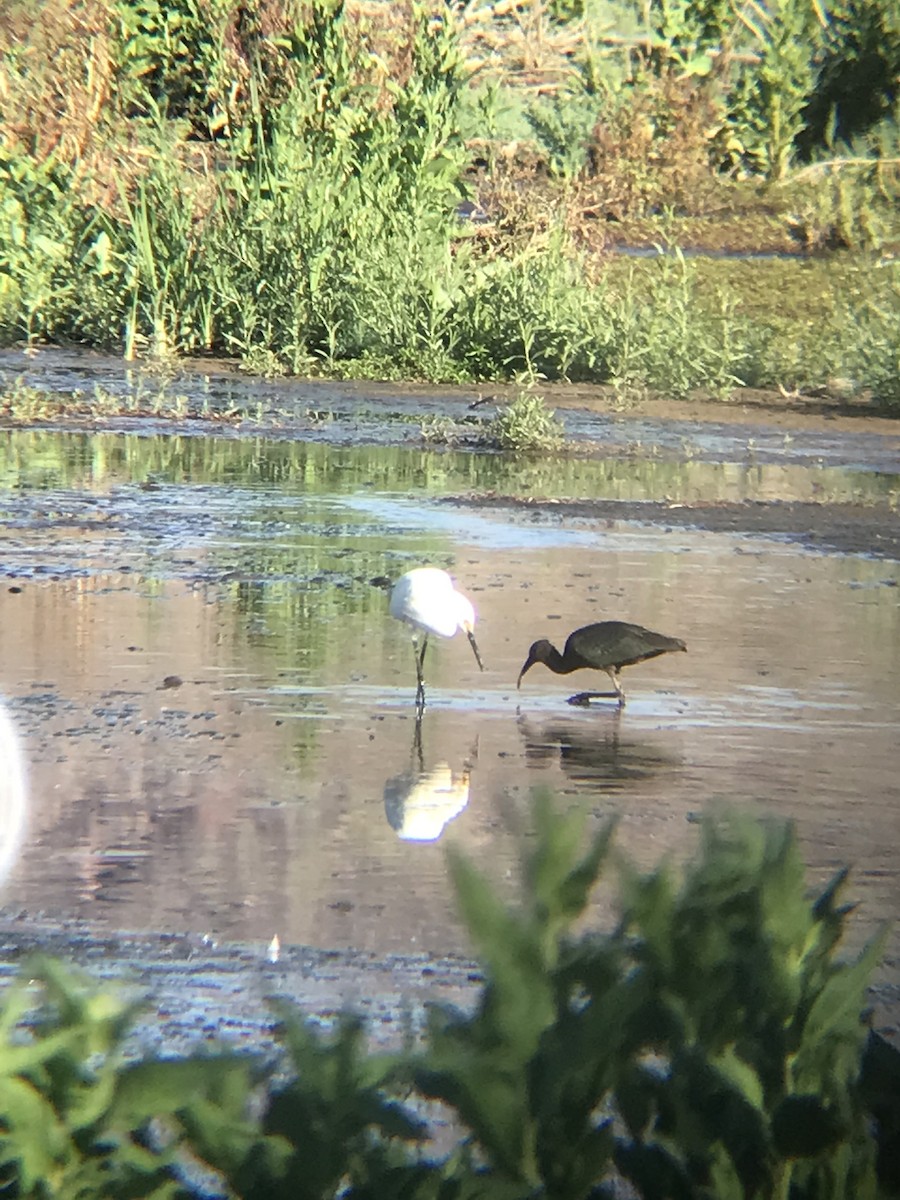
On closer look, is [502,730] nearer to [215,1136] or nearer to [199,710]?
[199,710]

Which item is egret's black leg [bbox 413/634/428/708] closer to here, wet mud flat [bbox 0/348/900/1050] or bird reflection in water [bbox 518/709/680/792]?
wet mud flat [bbox 0/348/900/1050]

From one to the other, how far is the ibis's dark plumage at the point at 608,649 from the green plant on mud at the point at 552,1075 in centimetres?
539

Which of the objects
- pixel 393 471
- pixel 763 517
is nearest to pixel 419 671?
pixel 763 517

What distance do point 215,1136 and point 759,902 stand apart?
0.65 m

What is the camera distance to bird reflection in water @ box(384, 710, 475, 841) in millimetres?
6137

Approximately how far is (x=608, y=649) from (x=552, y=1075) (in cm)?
559

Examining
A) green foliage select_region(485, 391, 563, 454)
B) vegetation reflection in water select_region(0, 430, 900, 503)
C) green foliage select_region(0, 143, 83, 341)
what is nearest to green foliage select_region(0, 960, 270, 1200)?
vegetation reflection in water select_region(0, 430, 900, 503)

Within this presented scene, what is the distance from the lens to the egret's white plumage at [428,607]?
789 cm

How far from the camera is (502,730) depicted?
24.6 feet

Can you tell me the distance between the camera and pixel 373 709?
25.2ft

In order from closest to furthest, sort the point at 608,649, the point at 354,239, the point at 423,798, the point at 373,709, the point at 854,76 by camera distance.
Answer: the point at 423,798
the point at 373,709
the point at 608,649
the point at 354,239
the point at 854,76

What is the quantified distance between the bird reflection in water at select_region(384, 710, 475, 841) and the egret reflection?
3.31 ft

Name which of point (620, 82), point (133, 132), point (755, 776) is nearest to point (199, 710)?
point (755, 776)

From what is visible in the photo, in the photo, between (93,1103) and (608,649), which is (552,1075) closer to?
(93,1103)
